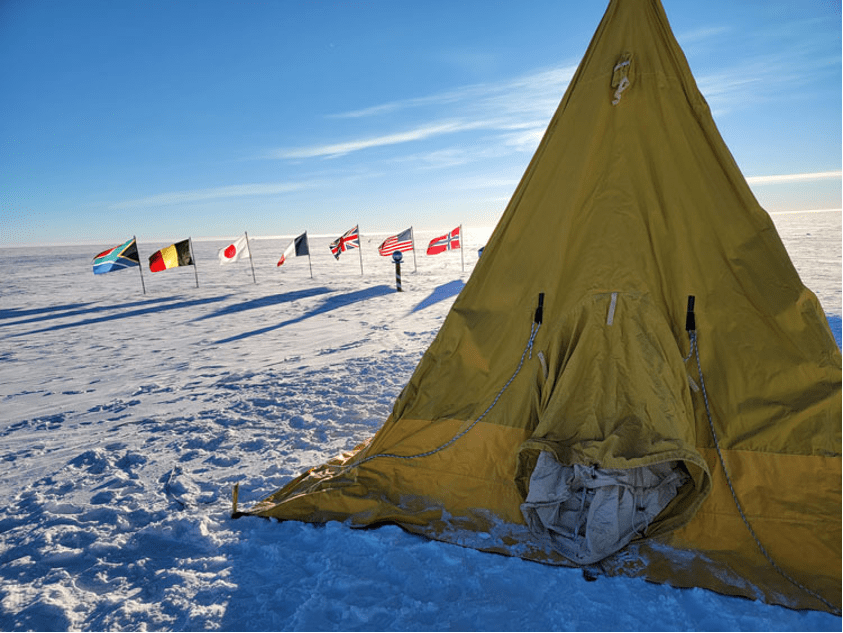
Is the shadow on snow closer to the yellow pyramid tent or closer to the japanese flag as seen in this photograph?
the japanese flag

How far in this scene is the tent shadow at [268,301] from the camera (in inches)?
590

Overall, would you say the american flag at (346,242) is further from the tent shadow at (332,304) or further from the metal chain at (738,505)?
the metal chain at (738,505)

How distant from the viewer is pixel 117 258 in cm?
1828

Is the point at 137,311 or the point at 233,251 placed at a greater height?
the point at 233,251

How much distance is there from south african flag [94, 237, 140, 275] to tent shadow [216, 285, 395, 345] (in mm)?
8144

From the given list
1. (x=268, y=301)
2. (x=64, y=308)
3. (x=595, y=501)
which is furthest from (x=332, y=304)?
(x=595, y=501)

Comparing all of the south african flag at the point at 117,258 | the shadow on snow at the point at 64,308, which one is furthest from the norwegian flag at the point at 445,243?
the south african flag at the point at 117,258

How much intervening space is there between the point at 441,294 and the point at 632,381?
13.3 m

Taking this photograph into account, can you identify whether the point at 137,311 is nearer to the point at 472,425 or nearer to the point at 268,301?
the point at 268,301

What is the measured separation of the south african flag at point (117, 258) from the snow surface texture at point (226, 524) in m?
7.75

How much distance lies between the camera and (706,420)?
3307 millimetres

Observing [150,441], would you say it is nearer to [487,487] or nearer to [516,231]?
[487,487]

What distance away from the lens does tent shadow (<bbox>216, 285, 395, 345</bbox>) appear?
11.7 metres

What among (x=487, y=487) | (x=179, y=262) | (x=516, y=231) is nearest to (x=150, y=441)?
(x=487, y=487)
